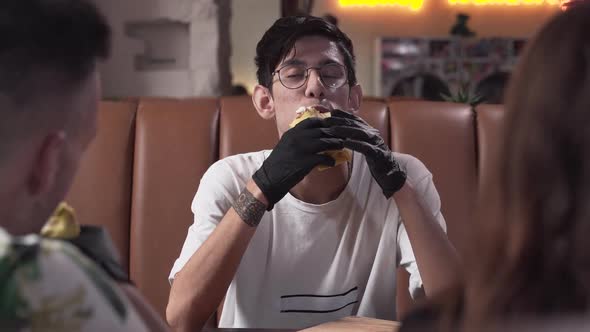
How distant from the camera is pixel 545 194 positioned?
58 centimetres

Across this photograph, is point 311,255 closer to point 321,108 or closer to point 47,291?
point 321,108

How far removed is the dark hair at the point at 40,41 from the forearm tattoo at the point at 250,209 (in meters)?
0.91

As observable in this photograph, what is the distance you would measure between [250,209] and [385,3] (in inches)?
277

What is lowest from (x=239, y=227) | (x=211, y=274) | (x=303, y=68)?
(x=211, y=274)

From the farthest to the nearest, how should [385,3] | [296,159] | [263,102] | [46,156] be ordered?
[385,3] < [263,102] < [296,159] < [46,156]

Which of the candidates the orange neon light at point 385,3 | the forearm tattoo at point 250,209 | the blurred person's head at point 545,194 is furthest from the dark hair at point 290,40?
the orange neon light at point 385,3

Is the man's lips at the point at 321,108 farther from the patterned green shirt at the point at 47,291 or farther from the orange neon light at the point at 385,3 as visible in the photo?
the orange neon light at the point at 385,3

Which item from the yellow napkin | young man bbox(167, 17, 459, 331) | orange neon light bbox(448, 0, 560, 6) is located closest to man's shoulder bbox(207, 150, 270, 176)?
young man bbox(167, 17, 459, 331)

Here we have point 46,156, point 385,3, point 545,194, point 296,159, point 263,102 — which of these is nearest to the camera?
point 545,194

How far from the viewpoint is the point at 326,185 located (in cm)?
174

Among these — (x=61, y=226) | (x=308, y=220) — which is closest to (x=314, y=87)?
(x=308, y=220)

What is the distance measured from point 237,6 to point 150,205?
6.33 meters

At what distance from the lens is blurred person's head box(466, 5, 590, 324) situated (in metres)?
0.58

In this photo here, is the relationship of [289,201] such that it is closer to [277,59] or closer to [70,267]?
[277,59]
